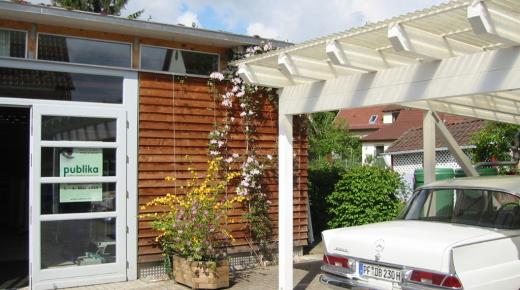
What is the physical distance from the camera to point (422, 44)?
5824 millimetres

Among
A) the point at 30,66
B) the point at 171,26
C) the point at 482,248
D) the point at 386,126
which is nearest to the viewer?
the point at 482,248

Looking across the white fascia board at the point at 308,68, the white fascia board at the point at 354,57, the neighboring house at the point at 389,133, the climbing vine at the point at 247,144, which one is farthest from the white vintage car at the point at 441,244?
the neighboring house at the point at 389,133

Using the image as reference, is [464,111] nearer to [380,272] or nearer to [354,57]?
[354,57]

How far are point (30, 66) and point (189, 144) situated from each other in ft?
8.61

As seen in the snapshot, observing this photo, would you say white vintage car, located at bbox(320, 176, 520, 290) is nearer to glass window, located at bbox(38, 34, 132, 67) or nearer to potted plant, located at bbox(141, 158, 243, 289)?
potted plant, located at bbox(141, 158, 243, 289)

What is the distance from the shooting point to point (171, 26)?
8.50 meters

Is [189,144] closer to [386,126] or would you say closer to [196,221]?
[196,221]

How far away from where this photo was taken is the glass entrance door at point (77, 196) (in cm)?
790

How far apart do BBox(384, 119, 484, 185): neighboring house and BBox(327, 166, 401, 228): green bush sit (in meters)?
10.2

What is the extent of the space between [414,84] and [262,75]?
7.76ft

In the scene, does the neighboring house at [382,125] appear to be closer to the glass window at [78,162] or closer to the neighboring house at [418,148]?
the neighboring house at [418,148]

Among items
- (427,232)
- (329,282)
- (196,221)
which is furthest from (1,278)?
(427,232)

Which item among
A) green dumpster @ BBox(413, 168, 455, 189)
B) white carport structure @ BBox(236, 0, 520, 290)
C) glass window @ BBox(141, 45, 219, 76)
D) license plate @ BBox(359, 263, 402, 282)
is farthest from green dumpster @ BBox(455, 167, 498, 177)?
license plate @ BBox(359, 263, 402, 282)

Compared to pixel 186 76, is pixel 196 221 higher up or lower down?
lower down
